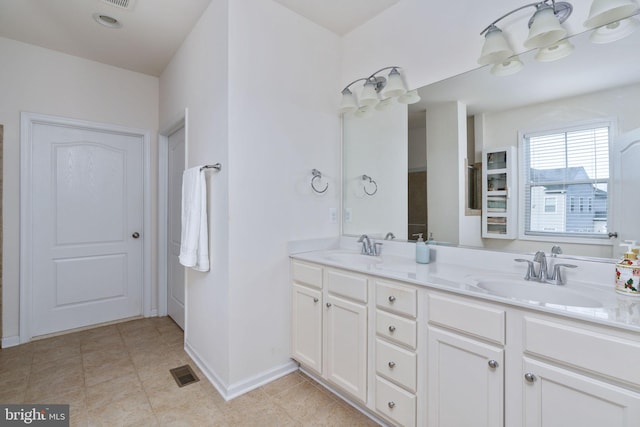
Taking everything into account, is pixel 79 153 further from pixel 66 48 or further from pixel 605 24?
pixel 605 24

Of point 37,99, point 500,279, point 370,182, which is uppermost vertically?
point 37,99

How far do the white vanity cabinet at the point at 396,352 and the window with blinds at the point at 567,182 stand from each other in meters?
0.76

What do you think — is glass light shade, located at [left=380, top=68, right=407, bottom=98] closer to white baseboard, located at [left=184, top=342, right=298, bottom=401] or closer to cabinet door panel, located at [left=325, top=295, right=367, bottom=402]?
cabinet door panel, located at [left=325, top=295, right=367, bottom=402]

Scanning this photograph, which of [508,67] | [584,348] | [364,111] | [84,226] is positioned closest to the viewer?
[584,348]

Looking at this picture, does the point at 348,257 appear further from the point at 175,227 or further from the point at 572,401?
the point at 175,227

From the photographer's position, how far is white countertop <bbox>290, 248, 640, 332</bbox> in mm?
955

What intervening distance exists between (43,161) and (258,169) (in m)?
2.29

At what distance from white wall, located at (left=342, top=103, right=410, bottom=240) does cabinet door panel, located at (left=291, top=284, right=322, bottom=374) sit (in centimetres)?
70

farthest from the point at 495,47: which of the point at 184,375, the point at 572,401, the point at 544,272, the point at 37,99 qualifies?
the point at 37,99

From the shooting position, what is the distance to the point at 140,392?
195cm

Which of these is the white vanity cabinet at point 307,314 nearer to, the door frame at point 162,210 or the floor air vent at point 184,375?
the floor air vent at point 184,375

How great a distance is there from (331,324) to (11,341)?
2.87m

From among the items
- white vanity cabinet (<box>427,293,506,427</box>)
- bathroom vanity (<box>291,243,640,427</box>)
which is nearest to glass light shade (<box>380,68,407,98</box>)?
bathroom vanity (<box>291,243,640,427</box>)

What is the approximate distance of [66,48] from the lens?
8.98ft
